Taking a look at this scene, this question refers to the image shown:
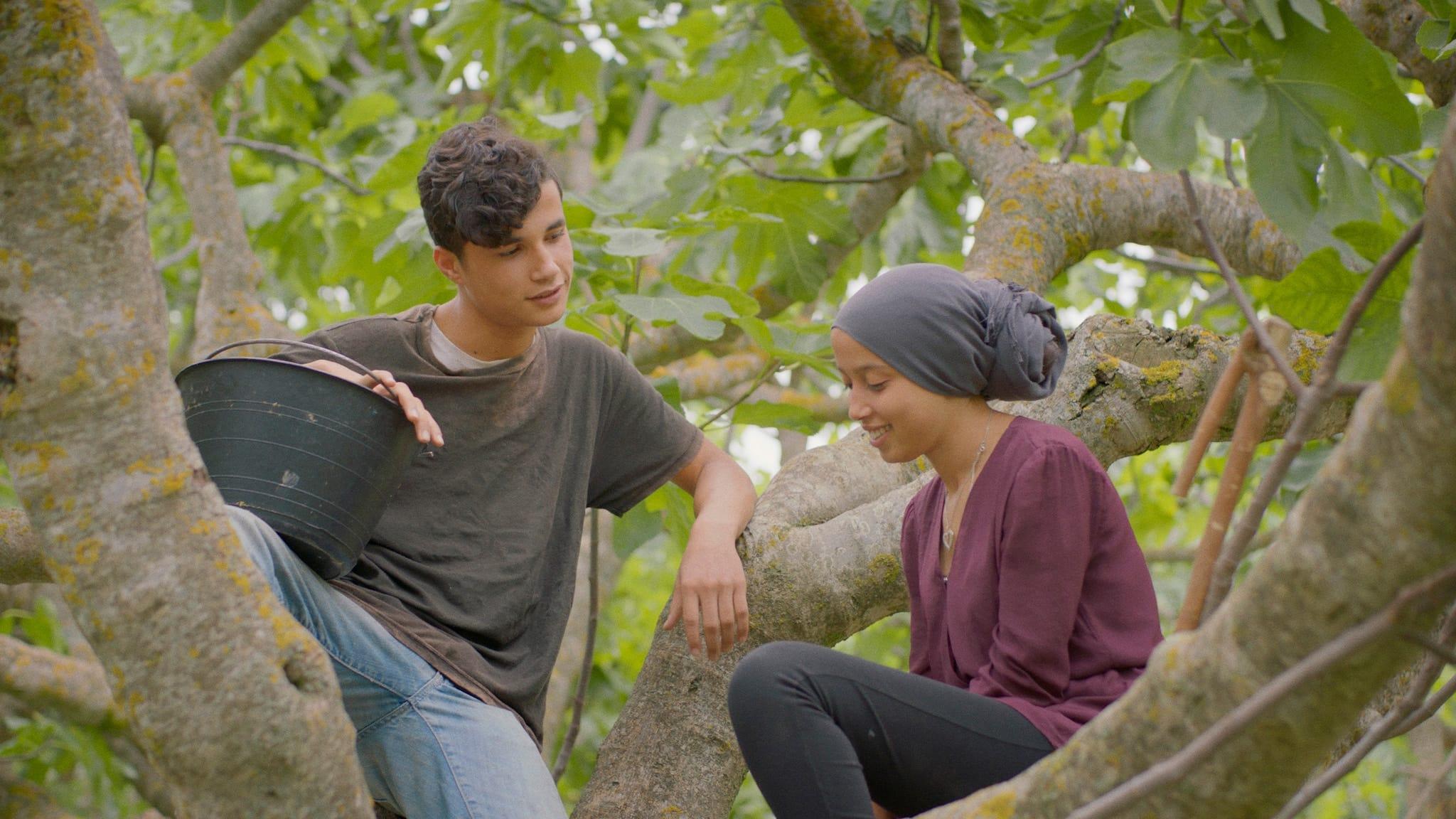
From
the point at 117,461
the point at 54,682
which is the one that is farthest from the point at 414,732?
the point at 54,682

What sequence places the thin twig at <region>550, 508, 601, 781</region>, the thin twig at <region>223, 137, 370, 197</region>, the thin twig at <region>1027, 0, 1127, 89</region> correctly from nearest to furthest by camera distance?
1. the thin twig at <region>550, 508, 601, 781</region>
2. the thin twig at <region>1027, 0, 1127, 89</region>
3. the thin twig at <region>223, 137, 370, 197</region>

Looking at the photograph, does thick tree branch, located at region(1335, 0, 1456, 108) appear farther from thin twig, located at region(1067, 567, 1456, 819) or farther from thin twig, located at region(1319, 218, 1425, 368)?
thin twig, located at region(1067, 567, 1456, 819)

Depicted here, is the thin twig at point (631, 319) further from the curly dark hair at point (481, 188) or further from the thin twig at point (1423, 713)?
the thin twig at point (1423, 713)

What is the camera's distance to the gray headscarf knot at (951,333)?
1.89 metres

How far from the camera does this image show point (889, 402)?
193cm

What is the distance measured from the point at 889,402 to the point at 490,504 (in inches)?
29.2

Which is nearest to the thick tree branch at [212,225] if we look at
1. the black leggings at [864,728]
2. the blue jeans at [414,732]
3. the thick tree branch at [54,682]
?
the thick tree branch at [54,682]

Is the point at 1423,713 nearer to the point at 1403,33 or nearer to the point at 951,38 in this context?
the point at 1403,33

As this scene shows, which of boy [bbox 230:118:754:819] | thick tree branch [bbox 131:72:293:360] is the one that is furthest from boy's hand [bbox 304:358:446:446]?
thick tree branch [bbox 131:72:293:360]

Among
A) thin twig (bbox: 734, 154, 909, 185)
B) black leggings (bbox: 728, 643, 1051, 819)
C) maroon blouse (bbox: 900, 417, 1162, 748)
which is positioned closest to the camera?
black leggings (bbox: 728, 643, 1051, 819)

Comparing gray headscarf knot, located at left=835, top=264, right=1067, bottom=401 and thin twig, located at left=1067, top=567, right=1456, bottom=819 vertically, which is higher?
thin twig, located at left=1067, top=567, right=1456, bottom=819

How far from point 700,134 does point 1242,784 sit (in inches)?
121

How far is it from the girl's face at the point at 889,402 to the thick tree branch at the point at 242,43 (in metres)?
2.35

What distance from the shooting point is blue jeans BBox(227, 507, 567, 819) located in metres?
1.85
